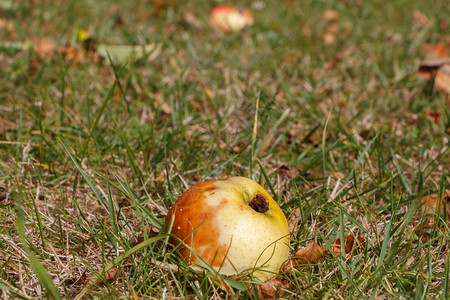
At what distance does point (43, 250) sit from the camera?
63.0 inches

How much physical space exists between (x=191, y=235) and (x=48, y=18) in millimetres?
3333

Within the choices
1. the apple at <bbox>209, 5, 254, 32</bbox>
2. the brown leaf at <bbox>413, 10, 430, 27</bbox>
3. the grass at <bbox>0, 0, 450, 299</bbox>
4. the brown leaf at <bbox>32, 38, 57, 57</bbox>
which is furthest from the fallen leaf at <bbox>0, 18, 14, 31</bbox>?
the brown leaf at <bbox>413, 10, 430, 27</bbox>

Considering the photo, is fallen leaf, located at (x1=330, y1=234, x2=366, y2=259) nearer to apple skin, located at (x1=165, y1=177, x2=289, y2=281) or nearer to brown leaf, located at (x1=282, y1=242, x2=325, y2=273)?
brown leaf, located at (x1=282, y1=242, x2=325, y2=273)

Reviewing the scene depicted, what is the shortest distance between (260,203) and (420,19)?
13.5 ft

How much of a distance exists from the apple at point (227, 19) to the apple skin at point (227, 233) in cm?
308

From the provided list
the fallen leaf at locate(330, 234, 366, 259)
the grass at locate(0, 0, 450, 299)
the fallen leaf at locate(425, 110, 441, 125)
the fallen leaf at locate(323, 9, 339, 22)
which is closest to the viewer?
the grass at locate(0, 0, 450, 299)

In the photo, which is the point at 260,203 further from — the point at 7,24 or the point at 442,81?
the point at 7,24

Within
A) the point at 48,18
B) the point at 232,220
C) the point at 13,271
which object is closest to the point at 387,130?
the point at 232,220

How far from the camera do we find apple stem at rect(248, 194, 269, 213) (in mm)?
1434

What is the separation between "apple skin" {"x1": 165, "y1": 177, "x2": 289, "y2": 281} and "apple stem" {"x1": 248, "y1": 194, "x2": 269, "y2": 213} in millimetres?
14

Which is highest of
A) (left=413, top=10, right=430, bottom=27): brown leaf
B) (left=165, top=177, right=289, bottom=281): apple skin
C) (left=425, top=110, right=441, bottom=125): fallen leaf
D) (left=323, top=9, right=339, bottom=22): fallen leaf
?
(left=165, top=177, right=289, bottom=281): apple skin

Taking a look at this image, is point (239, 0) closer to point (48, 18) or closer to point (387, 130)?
point (48, 18)

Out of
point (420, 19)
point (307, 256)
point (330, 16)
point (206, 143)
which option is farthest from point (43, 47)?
point (420, 19)

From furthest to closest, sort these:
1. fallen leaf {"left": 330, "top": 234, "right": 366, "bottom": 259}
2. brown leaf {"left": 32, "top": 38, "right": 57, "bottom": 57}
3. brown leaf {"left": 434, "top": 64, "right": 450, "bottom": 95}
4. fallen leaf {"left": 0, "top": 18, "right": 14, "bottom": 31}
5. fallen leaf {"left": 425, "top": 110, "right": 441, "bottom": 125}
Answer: fallen leaf {"left": 0, "top": 18, "right": 14, "bottom": 31}
brown leaf {"left": 32, "top": 38, "right": 57, "bottom": 57}
brown leaf {"left": 434, "top": 64, "right": 450, "bottom": 95}
fallen leaf {"left": 425, "top": 110, "right": 441, "bottom": 125}
fallen leaf {"left": 330, "top": 234, "right": 366, "bottom": 259}
